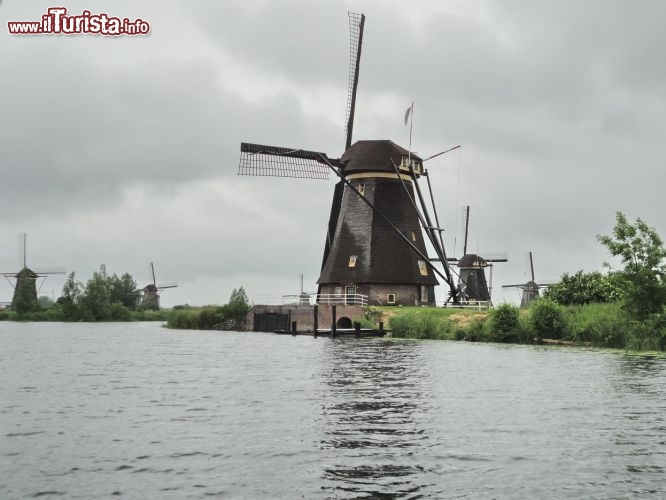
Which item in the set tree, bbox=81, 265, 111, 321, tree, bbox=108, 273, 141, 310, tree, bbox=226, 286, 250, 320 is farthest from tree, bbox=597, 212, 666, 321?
tree, bbox=108, 273, 141, 310

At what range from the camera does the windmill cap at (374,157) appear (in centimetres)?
4782

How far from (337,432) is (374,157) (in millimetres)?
36874

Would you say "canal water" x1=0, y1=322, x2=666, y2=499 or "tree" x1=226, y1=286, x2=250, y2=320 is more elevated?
"tree" x1=226, y1=286, x2=250, y2=320

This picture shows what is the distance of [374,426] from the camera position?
12906 millimetres

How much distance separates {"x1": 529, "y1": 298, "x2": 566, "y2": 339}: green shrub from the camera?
1367 inches

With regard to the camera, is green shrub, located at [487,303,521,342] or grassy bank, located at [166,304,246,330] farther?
grassy bank, located at [166,304,246,330]

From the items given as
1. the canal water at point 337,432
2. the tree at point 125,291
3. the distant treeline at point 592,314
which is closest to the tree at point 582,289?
the distant treeline at point 592,314

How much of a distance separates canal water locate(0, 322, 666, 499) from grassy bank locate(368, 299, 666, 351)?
792 centimetres

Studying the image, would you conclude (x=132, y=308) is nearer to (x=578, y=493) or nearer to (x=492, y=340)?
(x=492, y=340)

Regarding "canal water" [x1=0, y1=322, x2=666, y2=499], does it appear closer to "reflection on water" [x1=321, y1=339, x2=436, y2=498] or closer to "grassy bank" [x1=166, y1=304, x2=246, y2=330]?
"reflection on water" [x1=321, y1=339, x2=436, y2=498]

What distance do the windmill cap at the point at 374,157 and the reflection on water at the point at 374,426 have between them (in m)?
24.8

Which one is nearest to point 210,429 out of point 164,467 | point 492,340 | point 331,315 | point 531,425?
point 164,467

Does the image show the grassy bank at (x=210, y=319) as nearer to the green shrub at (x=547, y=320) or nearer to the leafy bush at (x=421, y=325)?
the leafy bush at (x=421, y=325)

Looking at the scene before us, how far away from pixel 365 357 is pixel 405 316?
14.1 metres
